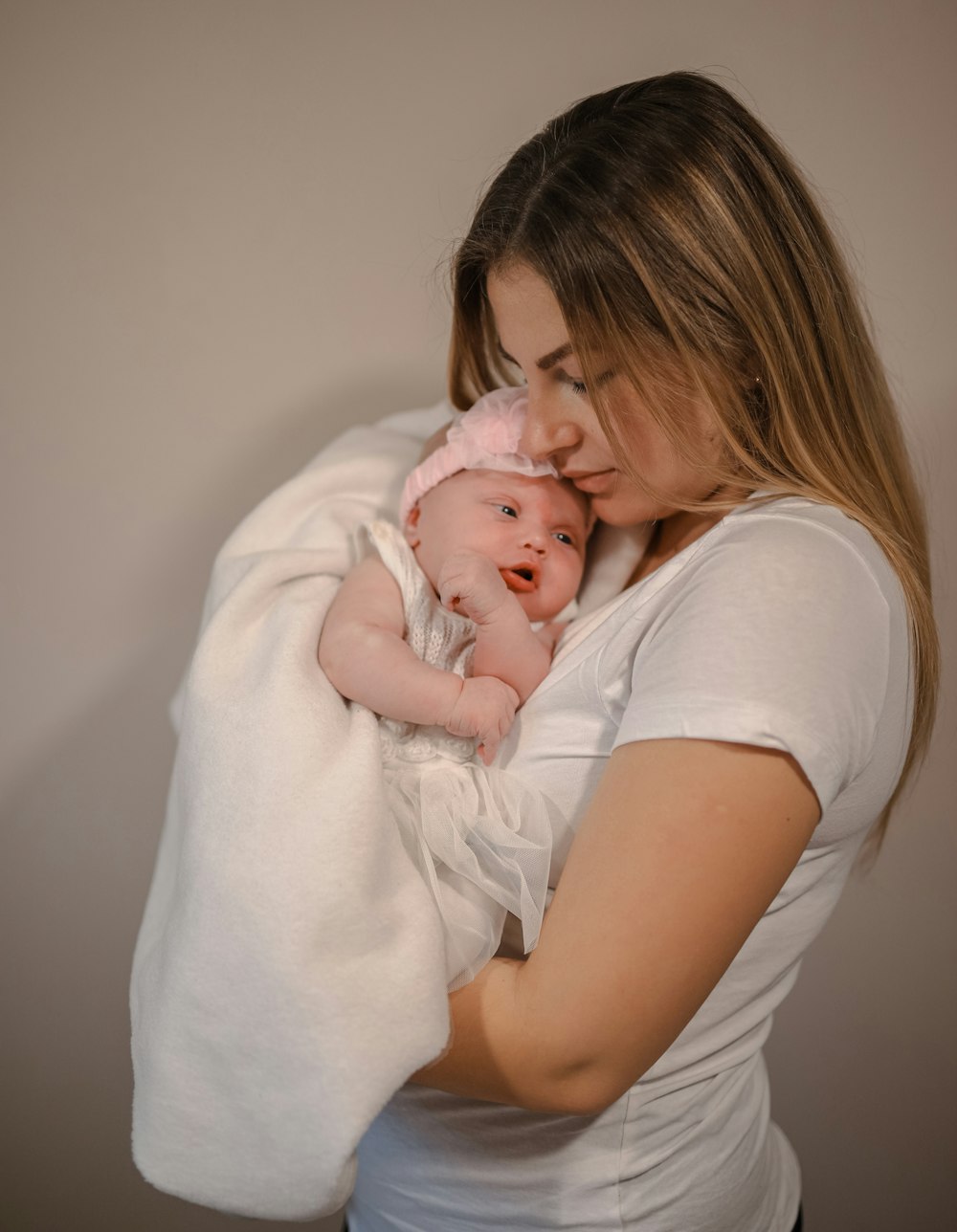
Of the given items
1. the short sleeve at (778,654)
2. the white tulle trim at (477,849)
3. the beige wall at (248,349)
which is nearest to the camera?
the short sleeve at (778,654)

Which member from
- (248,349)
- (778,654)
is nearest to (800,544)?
(778,654)

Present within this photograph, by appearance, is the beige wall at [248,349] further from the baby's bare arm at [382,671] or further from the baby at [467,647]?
the baby's bare arm at [382,671]

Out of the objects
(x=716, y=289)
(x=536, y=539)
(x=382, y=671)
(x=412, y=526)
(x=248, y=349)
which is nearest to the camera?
(x=716, y=289)

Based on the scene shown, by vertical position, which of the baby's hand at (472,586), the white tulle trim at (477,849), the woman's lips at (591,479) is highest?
the woman's lips at (591,479)

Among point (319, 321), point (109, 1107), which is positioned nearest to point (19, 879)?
point (109, 1107)

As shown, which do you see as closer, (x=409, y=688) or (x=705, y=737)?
(x=705, y=737)

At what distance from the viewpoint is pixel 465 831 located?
0.98m

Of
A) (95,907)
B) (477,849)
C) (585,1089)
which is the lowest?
(95,907)

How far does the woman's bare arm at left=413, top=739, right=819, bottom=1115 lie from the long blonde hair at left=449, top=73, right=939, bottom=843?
288mm

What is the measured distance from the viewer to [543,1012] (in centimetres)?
81

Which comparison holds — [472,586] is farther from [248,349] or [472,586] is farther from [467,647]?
[248,349]

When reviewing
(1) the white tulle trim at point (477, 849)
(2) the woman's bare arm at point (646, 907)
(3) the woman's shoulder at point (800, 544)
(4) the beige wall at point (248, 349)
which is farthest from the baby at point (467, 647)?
(4) the beige wall at point (248, 349)

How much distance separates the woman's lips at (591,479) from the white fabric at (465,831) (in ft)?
0.74

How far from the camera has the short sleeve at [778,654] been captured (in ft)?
2.51
